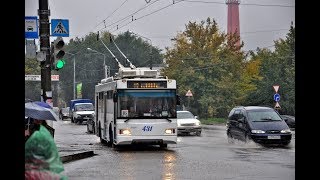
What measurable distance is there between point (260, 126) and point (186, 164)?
7991 millimetres

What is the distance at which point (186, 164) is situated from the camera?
18953mm

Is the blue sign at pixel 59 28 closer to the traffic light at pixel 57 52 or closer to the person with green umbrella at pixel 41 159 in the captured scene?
the traffic light at pixel 57 52

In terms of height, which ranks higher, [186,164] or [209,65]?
[209,65]

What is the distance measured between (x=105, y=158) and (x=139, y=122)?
291cm

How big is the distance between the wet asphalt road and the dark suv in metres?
0.42

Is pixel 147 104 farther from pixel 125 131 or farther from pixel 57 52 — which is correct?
pixel 57 52

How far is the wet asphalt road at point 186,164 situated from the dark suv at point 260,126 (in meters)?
0.42

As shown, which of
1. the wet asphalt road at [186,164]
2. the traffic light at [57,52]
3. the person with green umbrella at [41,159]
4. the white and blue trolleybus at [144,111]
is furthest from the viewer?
the white and blue trolleybus at [144,111]

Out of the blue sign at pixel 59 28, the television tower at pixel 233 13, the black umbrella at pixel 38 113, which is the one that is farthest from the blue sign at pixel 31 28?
the television tower at pixel 233 13

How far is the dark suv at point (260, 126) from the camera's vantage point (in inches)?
1028

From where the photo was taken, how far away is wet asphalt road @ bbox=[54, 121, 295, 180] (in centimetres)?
1581

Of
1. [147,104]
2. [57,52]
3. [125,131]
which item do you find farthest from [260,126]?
[57,52]

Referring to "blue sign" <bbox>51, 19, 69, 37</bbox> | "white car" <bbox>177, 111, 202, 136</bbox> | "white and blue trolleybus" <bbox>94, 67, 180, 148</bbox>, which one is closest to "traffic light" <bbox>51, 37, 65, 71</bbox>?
"blue sign" <bbox>51, 19, 69, 37</bbox>
